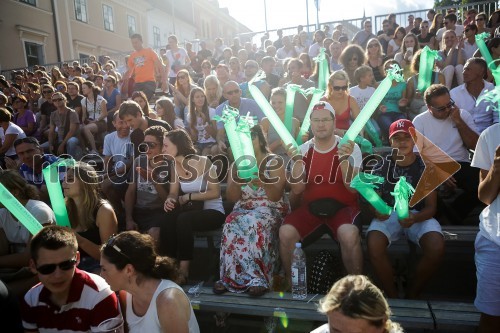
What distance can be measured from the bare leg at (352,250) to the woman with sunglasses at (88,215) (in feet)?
6.21

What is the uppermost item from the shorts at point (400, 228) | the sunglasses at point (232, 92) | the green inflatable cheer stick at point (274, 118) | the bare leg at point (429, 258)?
the sunglasses at point (232, 92)

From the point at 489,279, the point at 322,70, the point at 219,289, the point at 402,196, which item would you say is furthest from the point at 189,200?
the point at 322,70

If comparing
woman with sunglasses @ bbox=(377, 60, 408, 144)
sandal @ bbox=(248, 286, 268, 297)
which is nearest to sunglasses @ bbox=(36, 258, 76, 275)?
sandal @ bbox=(248, 286, 268, 297)

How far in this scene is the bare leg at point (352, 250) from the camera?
306 centimetres

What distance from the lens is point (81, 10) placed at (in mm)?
23641

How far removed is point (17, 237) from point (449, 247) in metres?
3.80

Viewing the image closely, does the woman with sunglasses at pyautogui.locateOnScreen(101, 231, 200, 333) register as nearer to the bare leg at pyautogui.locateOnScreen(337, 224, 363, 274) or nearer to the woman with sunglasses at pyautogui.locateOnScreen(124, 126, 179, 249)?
the bare leg at pyautogui.locateOnScreen(337, 224, 363, 274)

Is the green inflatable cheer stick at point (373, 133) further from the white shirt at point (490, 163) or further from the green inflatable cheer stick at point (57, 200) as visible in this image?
the green inflatable cheer stick at point (57, 200)

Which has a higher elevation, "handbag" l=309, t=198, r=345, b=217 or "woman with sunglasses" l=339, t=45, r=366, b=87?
"woman with sunglasses" l=339, t=45, r=366, b=87

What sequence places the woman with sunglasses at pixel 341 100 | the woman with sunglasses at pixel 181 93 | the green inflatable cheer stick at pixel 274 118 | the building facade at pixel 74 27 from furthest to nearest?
1. the building facade at pixel 74 27
2. the woman with sunglasses at pixel 181 93
3. the woman with sunglasses at pixel 341 100
4. the green inflatable cheer stick at pixel 274 118

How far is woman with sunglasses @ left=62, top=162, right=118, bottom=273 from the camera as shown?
329 centimetres

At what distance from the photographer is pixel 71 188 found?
3369mm

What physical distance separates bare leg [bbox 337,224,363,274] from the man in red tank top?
0.01 meters

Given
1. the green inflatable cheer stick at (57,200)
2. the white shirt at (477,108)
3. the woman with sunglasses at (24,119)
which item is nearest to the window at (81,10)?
the woman with sunglasses at (24,119)
